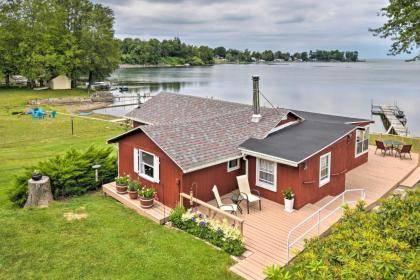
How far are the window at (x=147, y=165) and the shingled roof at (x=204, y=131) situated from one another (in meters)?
0.83

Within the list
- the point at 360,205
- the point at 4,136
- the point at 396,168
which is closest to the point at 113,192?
the point at 360,205

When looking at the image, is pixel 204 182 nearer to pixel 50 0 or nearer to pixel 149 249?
pixel 149 249

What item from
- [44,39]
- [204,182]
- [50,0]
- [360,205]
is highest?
[50,0]

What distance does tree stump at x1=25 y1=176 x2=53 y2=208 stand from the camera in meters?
12.0

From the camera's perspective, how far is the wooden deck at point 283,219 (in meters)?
8.69

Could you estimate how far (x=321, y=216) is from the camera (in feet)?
36.7

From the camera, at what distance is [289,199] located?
1138 cm

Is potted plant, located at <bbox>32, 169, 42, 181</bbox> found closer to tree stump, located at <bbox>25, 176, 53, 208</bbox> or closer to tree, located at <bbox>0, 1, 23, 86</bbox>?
tree stump, located at <bbox>25, 176, 53, 208</bbox>

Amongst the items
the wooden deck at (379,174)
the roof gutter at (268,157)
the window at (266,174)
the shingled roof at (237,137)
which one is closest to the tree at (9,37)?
the shingled roof at (237,137)

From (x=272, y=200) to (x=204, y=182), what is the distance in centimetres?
249

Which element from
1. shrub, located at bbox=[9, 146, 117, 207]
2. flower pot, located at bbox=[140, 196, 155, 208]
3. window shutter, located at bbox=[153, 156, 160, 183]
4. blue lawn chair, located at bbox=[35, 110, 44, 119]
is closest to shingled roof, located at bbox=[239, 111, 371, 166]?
window shutter, located at bbox=[153, 156, 160, 183]

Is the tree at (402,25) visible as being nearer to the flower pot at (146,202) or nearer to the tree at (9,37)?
the flower pot at (146,202)

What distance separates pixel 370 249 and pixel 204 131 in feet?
29.4

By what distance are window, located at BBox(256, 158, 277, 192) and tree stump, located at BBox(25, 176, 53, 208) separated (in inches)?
290
